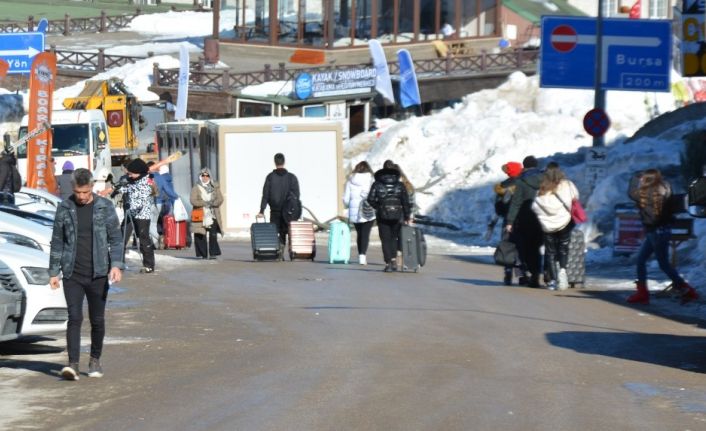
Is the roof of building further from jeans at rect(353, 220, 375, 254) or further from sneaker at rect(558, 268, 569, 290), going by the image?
sneaker at rect(558, 268, 569, 290)

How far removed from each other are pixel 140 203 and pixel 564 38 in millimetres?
16076

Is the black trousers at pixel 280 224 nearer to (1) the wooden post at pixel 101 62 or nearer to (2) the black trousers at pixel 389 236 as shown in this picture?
(2) the black trousers at pixel 389 236

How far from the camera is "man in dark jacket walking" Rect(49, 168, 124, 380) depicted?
1121 centimetres

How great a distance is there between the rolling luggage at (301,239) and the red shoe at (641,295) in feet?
23.7

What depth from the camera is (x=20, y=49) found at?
46.0 m

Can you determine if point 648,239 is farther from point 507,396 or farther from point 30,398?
point 30,398

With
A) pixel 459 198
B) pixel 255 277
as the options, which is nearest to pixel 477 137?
pixel 459 198

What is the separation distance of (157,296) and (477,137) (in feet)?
87.0

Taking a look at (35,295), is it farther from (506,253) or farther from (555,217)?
(506,253)

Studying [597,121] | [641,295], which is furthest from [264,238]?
[597,121]

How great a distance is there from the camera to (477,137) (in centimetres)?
4350

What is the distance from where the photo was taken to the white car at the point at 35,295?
12250mm

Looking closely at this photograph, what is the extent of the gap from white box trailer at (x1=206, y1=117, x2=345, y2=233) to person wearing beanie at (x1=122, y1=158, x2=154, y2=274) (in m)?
10.9

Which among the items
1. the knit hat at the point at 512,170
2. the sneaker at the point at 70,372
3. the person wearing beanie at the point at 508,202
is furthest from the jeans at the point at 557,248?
the sneaker at the point at 70,372
